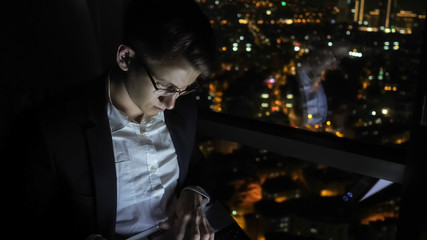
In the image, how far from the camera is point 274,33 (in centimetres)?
152

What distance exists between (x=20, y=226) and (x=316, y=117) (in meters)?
1.16

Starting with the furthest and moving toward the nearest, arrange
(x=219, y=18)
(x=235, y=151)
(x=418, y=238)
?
(x=235, y=151) < (x=219, y=18) < (x=418, y=238)

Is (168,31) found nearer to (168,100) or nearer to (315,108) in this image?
(168,100)

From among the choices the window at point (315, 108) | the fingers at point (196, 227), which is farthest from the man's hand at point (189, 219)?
the window at point (315, 108)

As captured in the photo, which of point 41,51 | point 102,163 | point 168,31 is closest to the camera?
point 168,31

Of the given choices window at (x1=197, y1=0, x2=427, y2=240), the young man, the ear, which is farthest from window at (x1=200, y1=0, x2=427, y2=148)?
the ear

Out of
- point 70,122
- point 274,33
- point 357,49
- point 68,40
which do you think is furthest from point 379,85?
point 68,40

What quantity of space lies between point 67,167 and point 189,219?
1.36 feet

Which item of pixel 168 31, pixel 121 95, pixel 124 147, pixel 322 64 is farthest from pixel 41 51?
pixel 322 64

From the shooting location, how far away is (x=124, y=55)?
104cm

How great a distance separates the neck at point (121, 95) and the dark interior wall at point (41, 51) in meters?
0.34

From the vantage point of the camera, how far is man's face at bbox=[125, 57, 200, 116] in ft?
3.29

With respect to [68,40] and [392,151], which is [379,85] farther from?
[68,40]

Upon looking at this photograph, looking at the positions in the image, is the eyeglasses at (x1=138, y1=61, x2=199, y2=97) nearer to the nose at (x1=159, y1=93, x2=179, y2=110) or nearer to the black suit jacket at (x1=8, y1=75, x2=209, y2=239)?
the nose at (x1=159, y1=93, x2=179, y2=110)
